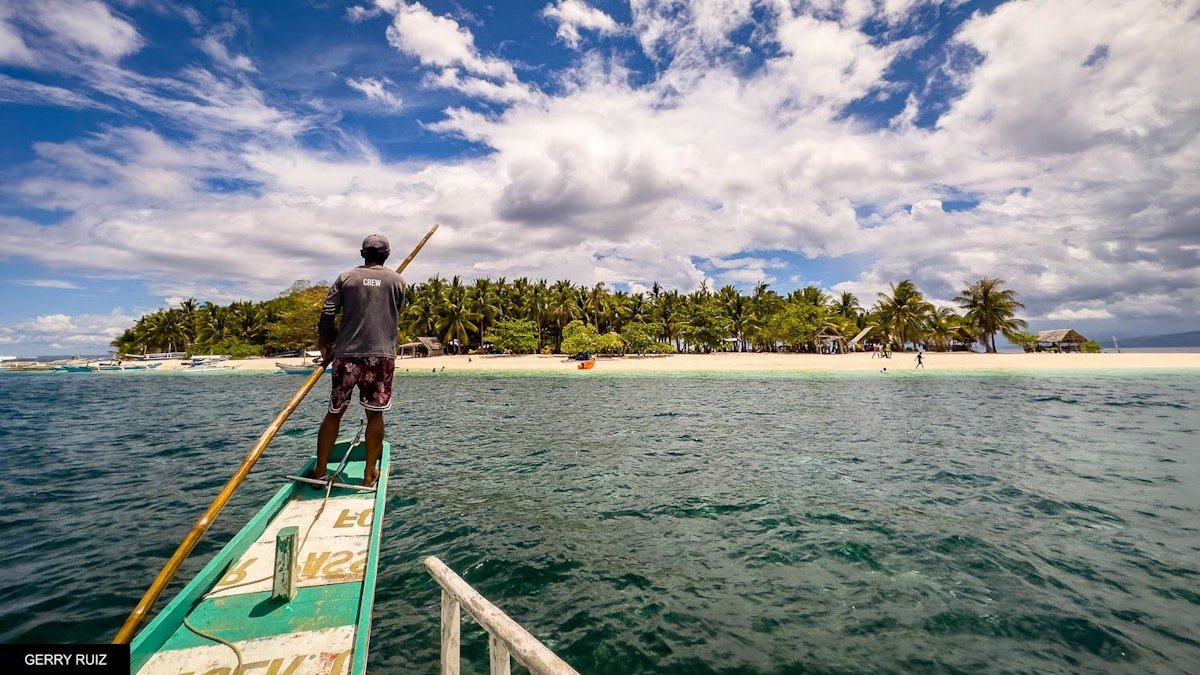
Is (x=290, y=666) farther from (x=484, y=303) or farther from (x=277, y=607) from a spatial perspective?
(x=484, y=303)

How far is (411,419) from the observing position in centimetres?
2447

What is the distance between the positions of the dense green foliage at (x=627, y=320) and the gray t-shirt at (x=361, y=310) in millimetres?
66394

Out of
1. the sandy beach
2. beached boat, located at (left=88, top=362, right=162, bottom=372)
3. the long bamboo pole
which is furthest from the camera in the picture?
beached boat, located at (left=88, top=362, right=162, bottom=372)

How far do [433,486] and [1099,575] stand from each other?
1265cm

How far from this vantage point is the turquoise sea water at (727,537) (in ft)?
18.5

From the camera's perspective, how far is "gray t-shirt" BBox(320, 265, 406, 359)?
19.2 feet

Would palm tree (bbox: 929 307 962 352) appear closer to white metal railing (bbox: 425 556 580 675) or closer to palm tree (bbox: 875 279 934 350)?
palm tree (bbox: 875 279 934 350)

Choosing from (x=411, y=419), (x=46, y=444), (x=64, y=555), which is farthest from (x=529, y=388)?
(x=64, y=555)

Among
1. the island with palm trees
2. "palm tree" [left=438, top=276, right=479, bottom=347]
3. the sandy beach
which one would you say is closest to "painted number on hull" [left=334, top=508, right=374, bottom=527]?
the sandy beach

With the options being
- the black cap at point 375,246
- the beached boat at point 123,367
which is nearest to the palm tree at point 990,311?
the black cap at point 375,246

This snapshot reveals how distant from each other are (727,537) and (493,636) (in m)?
6.80

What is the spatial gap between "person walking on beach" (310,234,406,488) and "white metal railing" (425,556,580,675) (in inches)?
113

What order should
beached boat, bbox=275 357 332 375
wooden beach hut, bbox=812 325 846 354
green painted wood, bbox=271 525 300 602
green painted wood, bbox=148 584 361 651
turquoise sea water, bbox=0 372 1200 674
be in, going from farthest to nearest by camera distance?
wooden beach hut, bbox=812 325 846 354 → beached boat, bbox=275 357 332 375 → turquoise sea water, bbox=0 372 1200 674 → green painted wood, bbox=271 525 300 602 → green painted wood, bbox=148 584 361 651

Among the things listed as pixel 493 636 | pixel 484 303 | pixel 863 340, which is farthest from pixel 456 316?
pixel 493 636
